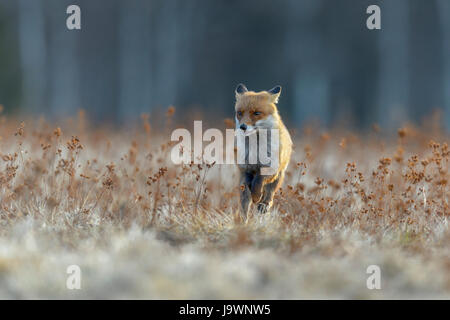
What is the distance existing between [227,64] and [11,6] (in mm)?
11797

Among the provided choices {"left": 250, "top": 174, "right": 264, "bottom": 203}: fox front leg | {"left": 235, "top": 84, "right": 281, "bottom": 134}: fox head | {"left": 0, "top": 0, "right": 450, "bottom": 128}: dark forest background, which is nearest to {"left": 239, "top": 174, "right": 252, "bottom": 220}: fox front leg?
{"left": 250, "top": 174, "right": 264, "bottom": 203}: fox front leg

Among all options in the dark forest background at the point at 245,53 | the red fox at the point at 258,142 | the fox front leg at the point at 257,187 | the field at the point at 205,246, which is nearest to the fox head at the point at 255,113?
the red fox at the point at 258,142

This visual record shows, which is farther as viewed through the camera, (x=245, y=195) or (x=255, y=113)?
(x=245, y=195)

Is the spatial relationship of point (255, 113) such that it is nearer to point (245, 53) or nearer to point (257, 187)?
point (257, 187)

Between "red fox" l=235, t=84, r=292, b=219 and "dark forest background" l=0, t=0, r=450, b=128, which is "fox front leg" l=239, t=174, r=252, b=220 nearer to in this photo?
"red fox" l=235, t=84, r=292, b=219

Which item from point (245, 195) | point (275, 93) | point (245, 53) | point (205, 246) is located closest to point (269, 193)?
point (245, 195)

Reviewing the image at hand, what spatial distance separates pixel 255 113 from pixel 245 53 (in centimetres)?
2121

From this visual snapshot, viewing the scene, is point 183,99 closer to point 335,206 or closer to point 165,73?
point 165,73

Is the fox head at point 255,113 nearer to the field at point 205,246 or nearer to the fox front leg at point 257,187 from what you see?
the fox front leg at point 257,187

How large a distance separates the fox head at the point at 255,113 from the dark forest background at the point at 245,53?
694 inches

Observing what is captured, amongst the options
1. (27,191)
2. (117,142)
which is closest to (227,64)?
(117,142)

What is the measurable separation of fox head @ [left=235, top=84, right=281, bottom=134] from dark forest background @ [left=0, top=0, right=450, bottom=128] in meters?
17.6

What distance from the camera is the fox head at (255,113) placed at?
20.3 feet

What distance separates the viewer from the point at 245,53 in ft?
88.2
